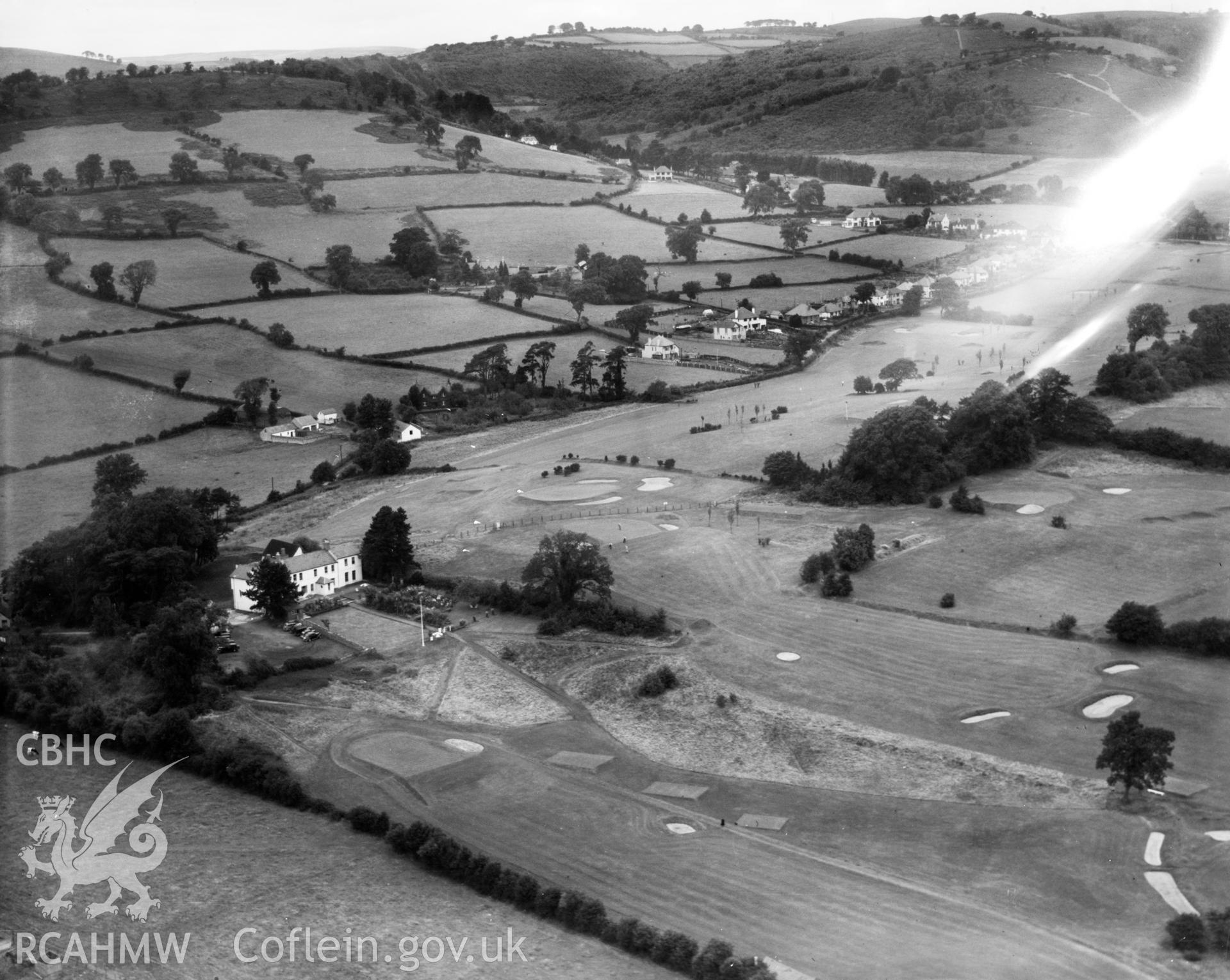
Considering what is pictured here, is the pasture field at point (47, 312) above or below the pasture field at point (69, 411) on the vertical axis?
above

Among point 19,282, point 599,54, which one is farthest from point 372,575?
point 599,54

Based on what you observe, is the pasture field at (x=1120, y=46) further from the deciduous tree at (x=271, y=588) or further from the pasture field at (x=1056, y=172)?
the deciduous tree at (x=271, y=588)

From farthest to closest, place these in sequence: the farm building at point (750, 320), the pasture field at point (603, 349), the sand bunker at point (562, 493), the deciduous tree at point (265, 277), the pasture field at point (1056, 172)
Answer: the pasture field at point (1056, 172) → the farm building at point (750, 320) → the deciduous tree at point (265, 277) → the pasture field at point (603, 349) → the sand bunker at point (562, 493)

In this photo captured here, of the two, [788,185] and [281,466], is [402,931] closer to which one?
[281,466]

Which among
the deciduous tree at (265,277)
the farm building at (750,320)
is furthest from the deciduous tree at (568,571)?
the deciduous tree at (265,277)

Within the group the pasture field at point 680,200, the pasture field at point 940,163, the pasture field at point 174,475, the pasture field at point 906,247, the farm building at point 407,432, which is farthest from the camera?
the pasture field at point 940,163

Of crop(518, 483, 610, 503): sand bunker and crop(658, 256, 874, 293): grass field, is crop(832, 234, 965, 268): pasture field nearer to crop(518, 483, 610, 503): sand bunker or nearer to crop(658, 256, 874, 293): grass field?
crop(658, 256, 874, 293): grass field

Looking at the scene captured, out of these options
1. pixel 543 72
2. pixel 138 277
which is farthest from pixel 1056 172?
pixel 543 72

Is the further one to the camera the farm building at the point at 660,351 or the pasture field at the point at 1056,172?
the pasture field at the point at 1056,172
